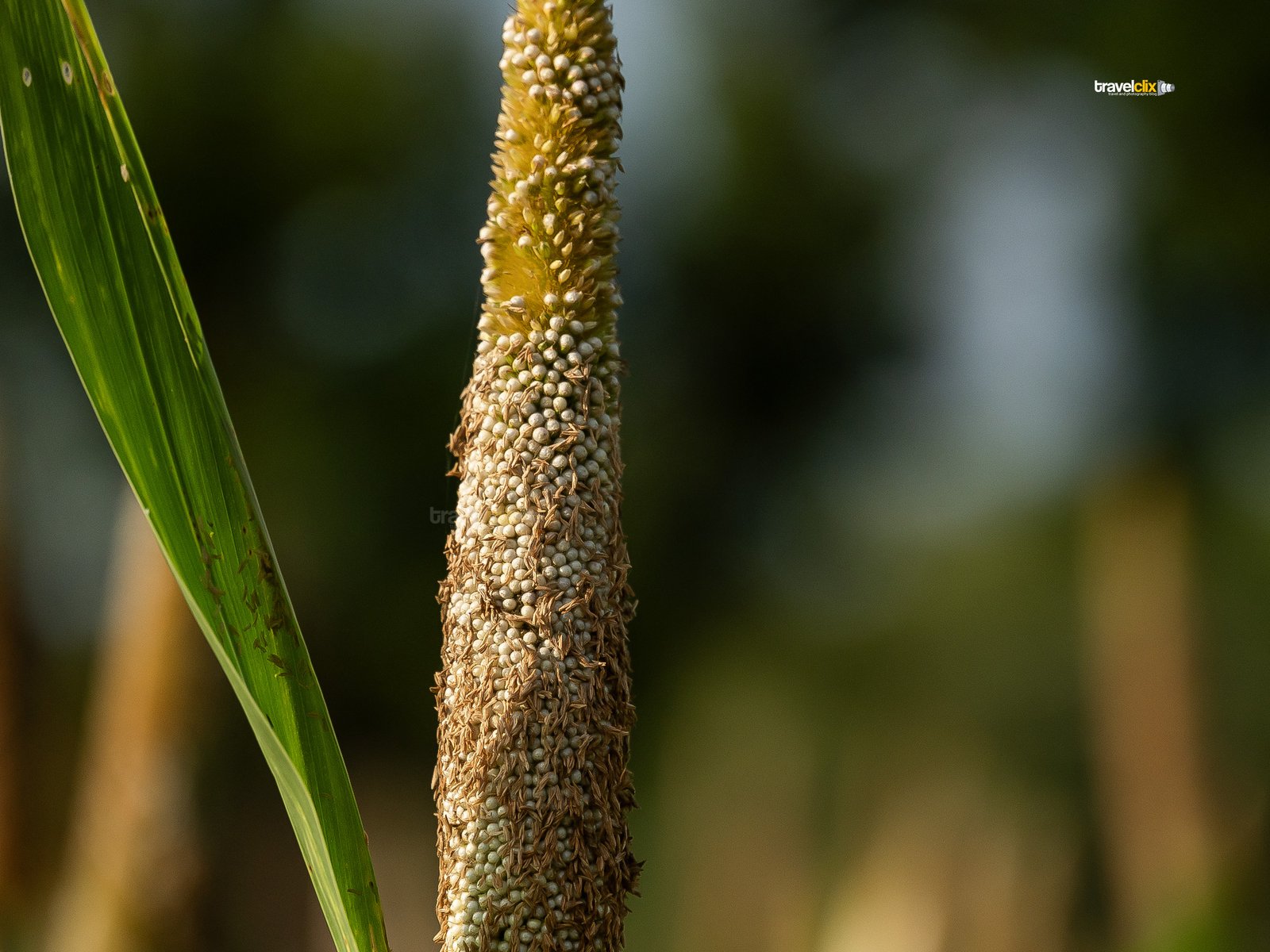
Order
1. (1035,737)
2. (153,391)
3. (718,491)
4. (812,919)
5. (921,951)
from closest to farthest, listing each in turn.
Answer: (153,391) → (921,951) → (812,919) → (1035,737) → (718,491)

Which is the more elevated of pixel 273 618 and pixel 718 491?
pixel 273 618

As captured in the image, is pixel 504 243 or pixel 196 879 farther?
pixel 196 879

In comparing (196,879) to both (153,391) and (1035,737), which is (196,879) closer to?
(153,391)

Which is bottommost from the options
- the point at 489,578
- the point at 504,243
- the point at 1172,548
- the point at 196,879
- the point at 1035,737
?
the point at 1035,737

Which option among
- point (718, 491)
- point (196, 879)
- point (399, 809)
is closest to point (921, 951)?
point (196, 879)
